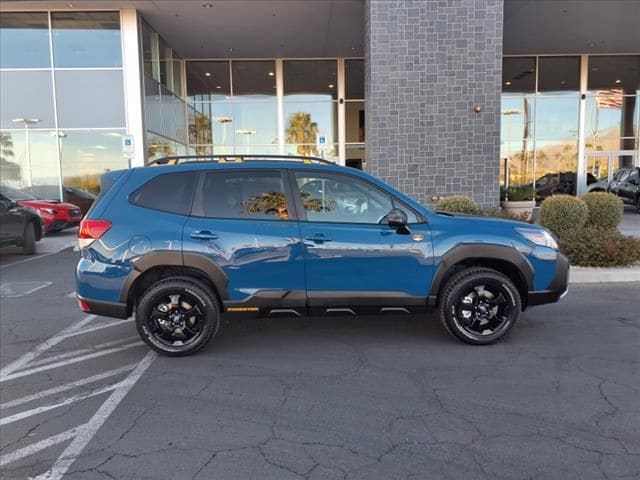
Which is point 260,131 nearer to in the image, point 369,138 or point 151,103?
point 151,103

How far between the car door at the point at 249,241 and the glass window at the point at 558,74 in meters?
22.2

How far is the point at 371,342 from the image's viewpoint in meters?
5.25

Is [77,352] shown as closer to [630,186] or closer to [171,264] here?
[171,264]

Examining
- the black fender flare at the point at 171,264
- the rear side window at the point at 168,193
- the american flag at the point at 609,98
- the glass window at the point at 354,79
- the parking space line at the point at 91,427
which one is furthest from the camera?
the american flag at the point at 609,98

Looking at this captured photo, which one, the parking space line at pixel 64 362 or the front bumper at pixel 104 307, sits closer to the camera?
the parking space line at pixel 64 362

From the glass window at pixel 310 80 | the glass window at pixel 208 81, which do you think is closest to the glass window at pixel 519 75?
the glass window at pixel 310 80

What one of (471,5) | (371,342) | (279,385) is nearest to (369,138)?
(471,5)

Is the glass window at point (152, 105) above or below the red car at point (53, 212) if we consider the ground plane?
above

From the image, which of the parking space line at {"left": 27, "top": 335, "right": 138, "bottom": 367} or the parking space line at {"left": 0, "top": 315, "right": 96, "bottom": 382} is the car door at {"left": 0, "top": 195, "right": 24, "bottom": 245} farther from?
the parking space line at {"left": 27, "top": 335, "right": 138, "bottom": 367}

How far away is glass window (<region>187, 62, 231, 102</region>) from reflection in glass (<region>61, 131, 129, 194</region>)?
6600 millimetres

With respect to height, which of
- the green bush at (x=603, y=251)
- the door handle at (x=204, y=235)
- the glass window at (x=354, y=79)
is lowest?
the green bush at (x=603, y=251)

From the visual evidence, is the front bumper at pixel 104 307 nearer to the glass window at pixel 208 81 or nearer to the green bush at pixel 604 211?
the green bush at pixel 604 211

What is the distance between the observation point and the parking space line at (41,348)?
187 inches

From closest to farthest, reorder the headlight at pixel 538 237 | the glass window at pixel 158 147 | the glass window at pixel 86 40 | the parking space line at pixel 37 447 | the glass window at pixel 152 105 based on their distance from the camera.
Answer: the parking space line at pixel 37 447
the headlight at pixel 538 237
the glass window at pixel 86 40
the glass window at pixel 152 105
the glass window at pixel 158 147
